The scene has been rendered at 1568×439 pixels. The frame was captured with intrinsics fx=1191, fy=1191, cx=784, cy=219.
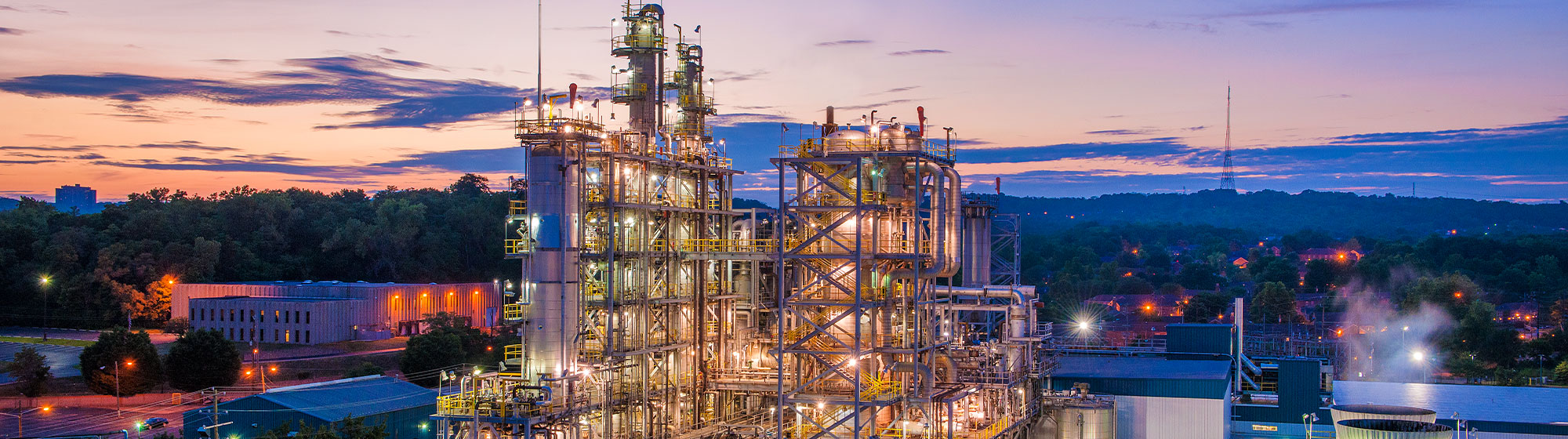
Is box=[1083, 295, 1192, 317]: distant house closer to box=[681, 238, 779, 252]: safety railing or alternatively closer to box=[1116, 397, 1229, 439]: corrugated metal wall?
box=[1116, 397, 1229, 439]: corrugated metal wall

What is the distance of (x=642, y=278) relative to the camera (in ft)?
129

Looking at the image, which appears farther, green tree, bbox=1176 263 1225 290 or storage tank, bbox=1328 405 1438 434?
green tree, bbox=1176 263 1225 290

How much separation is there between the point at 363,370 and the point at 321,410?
22026 millimetres

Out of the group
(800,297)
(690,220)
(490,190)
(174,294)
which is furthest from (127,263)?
(800,297)

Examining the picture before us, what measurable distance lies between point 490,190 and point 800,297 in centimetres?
11540

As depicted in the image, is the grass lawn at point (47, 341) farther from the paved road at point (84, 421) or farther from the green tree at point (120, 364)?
the paved road at point (84, 421)

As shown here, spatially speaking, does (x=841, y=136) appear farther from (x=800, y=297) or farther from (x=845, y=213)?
(x=800, y=297)

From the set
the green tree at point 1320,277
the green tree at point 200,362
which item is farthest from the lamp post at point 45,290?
the green tree at point 1320,277

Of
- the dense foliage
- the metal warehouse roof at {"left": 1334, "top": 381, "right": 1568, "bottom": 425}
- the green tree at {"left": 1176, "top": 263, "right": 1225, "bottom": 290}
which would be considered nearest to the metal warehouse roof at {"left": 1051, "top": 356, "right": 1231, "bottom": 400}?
the metal warehouse roof at {"left": 1334, "top": 381, "right": 1568, "bottom": 425}

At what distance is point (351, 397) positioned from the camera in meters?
51.0

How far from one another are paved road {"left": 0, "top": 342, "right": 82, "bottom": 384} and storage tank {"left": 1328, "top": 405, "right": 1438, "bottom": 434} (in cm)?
6817

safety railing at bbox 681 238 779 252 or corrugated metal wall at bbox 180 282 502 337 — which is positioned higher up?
safety railing at bbox 681 238 779 252

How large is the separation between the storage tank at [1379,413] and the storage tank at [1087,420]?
850 cm

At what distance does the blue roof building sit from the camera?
157 ft
